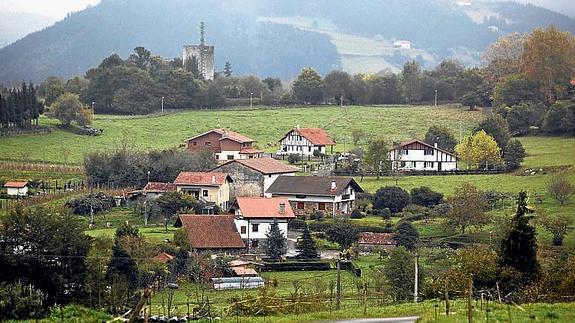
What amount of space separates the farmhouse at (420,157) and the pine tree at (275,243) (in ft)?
58.3

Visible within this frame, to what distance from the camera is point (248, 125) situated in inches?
2771

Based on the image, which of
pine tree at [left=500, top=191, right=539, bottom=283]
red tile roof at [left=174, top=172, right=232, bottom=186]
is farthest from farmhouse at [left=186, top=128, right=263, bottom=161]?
pine tree at [left=500, top=191, right=539, bottom=283]

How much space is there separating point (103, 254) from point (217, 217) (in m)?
10.6

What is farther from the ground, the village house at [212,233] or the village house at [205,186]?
the village house at [205,186]

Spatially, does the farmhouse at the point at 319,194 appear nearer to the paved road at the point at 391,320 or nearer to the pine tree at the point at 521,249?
the pine tree at the point at 521,249

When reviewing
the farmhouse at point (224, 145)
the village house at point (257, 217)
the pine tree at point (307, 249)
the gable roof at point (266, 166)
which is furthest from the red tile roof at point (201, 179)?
the pine tree at point (307, 249)

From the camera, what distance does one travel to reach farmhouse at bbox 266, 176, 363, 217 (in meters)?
46.8

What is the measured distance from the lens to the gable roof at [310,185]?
47156 millimetres

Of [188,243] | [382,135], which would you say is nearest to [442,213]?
[188,243]

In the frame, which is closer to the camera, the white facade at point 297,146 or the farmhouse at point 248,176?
the farmhouse at point 248,176

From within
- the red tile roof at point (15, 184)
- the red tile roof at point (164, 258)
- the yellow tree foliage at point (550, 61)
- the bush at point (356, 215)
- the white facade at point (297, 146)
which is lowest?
the red tile roof at point (164, 258)

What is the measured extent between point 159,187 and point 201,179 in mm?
1841

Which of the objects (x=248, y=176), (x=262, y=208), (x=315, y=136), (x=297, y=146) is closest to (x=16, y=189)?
(x=248, y=176)

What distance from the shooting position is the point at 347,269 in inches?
1382
